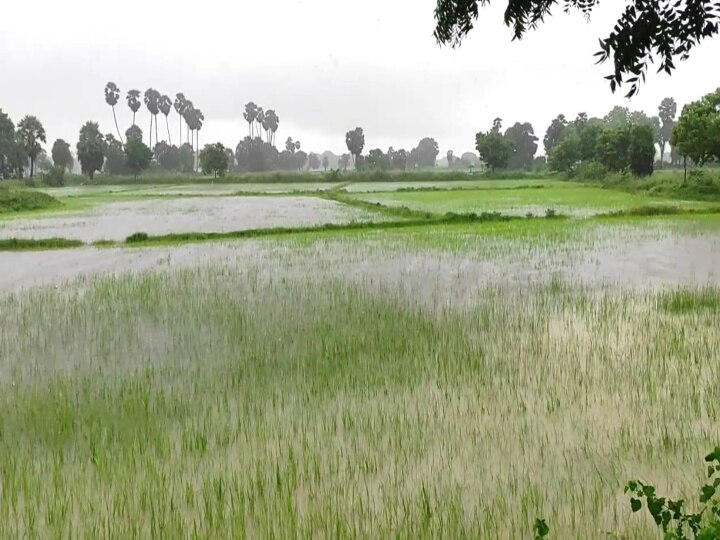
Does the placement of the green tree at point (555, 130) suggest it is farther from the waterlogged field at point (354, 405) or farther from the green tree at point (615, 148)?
the waterlogged field at point (354, 405)

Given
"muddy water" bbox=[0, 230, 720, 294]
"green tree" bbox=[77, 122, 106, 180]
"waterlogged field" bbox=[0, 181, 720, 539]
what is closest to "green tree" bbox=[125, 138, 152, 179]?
"green tree" bbox=[77, 122, 106, 180]

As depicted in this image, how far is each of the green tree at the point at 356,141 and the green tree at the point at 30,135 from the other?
133ft

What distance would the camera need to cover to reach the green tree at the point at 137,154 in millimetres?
64250

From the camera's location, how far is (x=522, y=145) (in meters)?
80.8

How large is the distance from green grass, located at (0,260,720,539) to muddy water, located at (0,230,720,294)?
2.06m

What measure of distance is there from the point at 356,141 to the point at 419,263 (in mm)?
74143

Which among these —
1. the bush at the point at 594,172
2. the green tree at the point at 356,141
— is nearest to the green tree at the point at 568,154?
the bush at the point at 594,172

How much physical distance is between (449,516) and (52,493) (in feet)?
6.65

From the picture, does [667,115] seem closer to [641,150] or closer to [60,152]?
[641,150]

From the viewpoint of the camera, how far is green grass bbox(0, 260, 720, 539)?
260 centimetres

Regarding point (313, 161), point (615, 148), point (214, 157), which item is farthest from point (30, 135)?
point (313, 161)

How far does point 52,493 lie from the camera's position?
282cm

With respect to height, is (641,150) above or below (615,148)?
below

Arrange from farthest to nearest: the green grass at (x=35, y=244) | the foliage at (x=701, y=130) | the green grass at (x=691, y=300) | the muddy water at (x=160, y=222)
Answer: the foliage at (x=701, y=130), the muddy water at (x=160, y=222), the green grass at (x=35, y=244), the green grass at (x=691, y=300)
